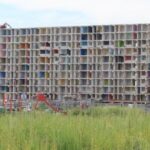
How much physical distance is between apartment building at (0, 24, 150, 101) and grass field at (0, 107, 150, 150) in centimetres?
2481

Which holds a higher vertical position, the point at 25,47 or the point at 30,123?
the point at 25,47

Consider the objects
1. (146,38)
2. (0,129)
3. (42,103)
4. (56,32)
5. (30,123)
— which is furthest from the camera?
(56,32)

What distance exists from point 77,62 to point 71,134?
28.5m

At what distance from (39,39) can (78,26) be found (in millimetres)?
2730

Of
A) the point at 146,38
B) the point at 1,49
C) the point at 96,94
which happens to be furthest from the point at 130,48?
the point at 1,49

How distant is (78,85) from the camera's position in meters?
33.3

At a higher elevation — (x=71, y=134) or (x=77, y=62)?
(x=77, y=62)

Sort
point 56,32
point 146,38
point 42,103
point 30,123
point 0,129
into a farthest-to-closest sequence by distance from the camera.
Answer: point 56,32 < point 146,38 < point 42,103 < point 30,123 < point 0,129

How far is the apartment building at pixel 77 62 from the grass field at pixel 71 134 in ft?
81.4

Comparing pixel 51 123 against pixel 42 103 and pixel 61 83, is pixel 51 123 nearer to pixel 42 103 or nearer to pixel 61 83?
pixel 42 103

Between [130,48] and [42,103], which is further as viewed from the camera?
[130,48]

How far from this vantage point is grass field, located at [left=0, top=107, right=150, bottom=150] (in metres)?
4.79

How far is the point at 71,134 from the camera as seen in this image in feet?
17.6

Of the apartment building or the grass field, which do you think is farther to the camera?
Answer: the apartment building
